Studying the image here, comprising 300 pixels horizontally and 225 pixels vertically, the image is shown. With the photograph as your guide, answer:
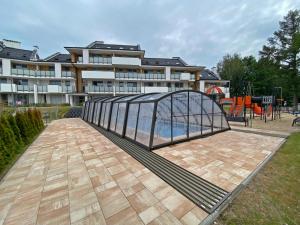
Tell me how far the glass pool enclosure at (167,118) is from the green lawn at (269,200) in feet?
11.6

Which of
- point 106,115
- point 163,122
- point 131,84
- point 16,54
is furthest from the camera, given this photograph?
point 131,84

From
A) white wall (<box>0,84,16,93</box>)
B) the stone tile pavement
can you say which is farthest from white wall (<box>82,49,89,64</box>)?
the stone tile pavement

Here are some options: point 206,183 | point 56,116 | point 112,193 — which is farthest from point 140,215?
point 56,116

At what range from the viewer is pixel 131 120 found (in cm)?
796

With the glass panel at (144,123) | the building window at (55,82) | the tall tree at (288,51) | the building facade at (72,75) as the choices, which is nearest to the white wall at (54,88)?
the building facade at (72,75)

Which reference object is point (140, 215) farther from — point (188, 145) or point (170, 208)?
point (188, 145)

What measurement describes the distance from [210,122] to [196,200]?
6474 millimetres

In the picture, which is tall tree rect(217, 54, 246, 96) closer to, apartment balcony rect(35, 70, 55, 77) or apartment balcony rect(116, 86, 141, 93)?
apartment balcony rect(116, 86, 141, 93)

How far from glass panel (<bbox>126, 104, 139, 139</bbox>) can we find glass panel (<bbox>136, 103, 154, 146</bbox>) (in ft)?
1.40

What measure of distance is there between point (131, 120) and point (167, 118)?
76.8 inches

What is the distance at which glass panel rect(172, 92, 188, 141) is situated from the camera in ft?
24.0

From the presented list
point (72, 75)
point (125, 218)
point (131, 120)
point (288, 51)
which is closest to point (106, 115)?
point (131, 120)

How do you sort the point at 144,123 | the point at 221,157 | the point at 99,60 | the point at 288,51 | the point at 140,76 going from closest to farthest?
the point at 221,157 → the point at 144,123 → the point at 99,60 → the point at 140,76 → the point at 288,51

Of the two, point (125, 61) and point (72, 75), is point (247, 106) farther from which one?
point (72, 75)
